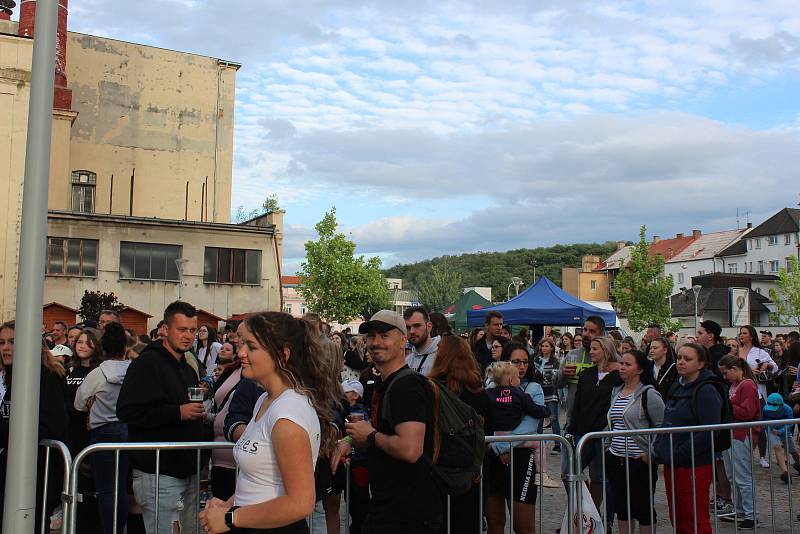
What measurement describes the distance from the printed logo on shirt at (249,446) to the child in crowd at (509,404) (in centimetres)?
418

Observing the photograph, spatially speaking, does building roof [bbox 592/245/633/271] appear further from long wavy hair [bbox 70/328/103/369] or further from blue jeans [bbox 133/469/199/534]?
blue jeans [bbox 133/469/199/534]

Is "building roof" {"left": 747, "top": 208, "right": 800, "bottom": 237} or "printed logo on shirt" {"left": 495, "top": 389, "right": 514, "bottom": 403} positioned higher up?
"building roof" {"left": 747, "top": 208, "right": 800, "bottom": 237}

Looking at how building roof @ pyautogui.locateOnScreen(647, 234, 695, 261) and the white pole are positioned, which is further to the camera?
building roof @ pyautogui.locateOnScreen(647, 234, 695, 261)

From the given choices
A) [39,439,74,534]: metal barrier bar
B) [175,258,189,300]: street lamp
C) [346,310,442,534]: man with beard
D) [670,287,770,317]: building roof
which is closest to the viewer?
[346,310,442,534]: man with beard

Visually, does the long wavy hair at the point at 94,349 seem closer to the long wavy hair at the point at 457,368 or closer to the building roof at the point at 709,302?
the long wavy hair at the point at 457,368

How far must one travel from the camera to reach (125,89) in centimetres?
4559

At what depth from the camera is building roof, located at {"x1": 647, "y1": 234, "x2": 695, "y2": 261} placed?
106 metres

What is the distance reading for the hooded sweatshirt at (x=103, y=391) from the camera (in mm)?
6660

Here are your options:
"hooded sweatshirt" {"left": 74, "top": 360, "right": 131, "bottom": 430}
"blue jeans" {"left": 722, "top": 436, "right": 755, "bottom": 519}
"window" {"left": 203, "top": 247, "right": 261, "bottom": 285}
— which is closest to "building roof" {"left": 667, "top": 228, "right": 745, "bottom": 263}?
"window" {"left": 203, "top": 247, "right": 261, "bottom": 285}

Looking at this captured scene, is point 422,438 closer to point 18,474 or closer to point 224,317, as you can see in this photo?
point 18,474

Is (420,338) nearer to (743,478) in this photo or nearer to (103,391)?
(103,391)

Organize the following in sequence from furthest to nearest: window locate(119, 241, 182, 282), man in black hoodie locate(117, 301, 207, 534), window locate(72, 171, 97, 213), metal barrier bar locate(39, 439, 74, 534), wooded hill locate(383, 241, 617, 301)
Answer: wooded hill locate(383, 241, 617, 301), window locate(72, 171, 97, 213), window locate(119, 241, 182, 282), man in black hoodie locate(117, 301, 207, 534), metal barrier bar locate(39, 439, 74, 534)

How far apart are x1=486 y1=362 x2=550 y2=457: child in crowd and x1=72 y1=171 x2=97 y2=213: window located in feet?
137

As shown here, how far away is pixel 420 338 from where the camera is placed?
7590 millimetres
